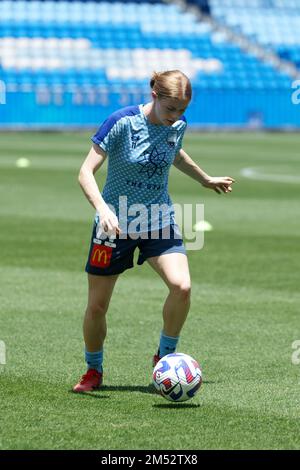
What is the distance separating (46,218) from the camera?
17.9 meters

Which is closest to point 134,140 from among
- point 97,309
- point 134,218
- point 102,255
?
point 134,218

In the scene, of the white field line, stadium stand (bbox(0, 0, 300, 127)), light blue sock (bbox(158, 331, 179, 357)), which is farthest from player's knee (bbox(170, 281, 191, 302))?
stadium stand (bbox(0, 0, 300, 127))

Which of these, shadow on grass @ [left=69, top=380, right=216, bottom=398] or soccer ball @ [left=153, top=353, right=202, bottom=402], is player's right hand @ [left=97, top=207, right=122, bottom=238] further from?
shadow on grass @ [left=69, top=380, right=216, bottom=398]

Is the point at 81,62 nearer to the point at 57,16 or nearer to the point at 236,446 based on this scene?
the point at 57,16

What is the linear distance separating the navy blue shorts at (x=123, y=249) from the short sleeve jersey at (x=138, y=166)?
0.08m

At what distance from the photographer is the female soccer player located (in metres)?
7.22

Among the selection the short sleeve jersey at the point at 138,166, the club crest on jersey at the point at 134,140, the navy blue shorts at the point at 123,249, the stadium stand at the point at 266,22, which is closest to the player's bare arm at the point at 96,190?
the short sleeve jersey at the point at 138,166

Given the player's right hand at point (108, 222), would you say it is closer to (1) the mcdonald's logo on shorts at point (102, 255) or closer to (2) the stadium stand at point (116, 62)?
(1) the mcdonald's logo on shorts at point (102, 255)

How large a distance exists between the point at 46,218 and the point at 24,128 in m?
27.1

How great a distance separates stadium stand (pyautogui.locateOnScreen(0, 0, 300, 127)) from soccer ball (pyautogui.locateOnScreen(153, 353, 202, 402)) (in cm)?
3751

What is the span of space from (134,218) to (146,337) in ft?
7.00

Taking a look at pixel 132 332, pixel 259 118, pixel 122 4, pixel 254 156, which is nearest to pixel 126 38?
pixel 122 4

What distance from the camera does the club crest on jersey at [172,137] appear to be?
7324 millimetres

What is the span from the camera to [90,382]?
7234mm
